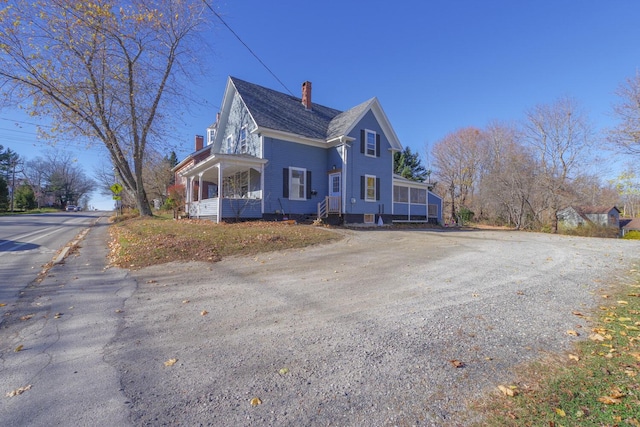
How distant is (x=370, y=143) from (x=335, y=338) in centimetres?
1669

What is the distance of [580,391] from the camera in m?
2.32

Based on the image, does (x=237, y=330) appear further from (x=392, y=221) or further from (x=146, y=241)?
(x=392, y=221)

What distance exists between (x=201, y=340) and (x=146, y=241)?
22.6ft

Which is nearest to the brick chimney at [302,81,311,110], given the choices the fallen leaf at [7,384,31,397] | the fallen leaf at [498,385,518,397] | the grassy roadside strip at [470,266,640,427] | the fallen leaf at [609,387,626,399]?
the grassy roadside strip at [470,266,640,427]

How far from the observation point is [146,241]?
349 inches

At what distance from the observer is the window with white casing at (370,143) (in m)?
18.3

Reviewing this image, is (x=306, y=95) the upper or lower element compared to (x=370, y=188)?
upper

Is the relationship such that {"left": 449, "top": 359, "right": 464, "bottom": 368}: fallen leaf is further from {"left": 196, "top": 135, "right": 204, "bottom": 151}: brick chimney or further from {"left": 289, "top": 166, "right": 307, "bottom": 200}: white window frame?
{"left": 196, "top": 135, "right": 204, "bottom": 151}: brick chimney

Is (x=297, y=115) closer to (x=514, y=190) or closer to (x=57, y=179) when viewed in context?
(x=514, y=190)

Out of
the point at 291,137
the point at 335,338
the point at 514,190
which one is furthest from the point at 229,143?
the point at 514,190

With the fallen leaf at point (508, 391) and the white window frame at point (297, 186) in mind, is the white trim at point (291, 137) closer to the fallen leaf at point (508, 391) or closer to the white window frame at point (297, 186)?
the white window frame at point (297, 186)

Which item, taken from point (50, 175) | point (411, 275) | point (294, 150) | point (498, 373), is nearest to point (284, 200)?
point (294, 150)

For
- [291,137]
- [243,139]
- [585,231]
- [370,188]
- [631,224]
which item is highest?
[243,139]

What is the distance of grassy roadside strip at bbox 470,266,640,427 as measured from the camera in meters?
2.03
